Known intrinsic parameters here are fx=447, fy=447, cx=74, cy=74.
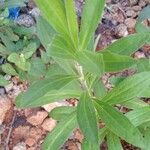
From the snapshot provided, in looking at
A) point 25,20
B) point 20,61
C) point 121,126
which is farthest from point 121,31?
point 121,126

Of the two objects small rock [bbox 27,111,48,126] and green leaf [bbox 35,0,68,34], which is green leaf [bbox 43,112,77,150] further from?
green leaf [bbox 35,0,68,34]

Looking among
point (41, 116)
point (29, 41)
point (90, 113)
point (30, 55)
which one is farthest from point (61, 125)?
point (29, 41)

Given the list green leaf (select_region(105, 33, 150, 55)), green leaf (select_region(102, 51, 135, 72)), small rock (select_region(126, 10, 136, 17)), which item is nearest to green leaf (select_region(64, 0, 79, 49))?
green leaf (select_region(102, 51, 135, 72))


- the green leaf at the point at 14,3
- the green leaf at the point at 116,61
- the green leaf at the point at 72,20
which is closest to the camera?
the green leaf at the point at 72,20

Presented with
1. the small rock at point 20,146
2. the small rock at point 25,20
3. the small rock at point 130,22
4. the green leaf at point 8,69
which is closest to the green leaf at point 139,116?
the small rock at point 20,146

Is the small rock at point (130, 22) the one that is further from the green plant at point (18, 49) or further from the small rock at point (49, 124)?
the small rock at point (49, 124)

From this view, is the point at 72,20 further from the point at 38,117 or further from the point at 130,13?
the point at 130,13

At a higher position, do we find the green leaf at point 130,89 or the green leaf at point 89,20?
the green leaf at point 89,20
